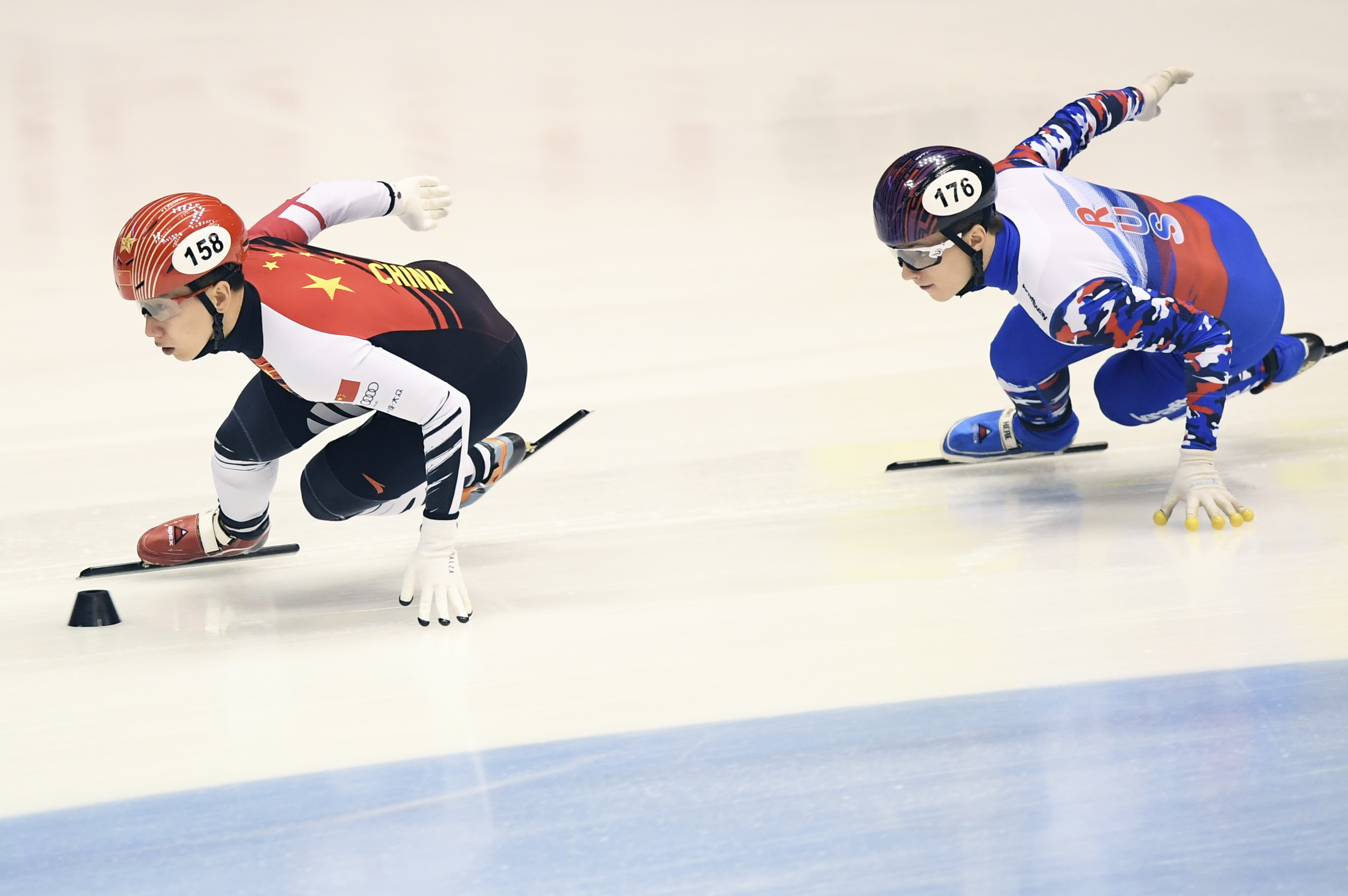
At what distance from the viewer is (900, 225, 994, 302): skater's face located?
335 cm

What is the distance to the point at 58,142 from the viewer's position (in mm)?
8219

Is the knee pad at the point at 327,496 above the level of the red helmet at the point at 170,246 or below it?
below

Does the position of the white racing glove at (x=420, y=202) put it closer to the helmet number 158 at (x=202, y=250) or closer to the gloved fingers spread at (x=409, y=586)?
the helmet number 158 at (x=202, y=250)

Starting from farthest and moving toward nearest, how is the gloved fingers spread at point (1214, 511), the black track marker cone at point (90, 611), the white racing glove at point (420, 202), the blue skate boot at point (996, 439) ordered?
the blue skate boot at point (996, 439)
the white racing glove at point (420, 202)
the gloved fingers spread at point (1214, 511)
the black track marker cone at point (90, 611)

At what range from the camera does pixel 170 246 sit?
281cm

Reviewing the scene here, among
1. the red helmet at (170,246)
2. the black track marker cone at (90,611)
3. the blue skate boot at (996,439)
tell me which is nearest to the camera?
the red helmet at (170,246)

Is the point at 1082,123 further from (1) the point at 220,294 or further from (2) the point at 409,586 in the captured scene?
(1) the point at 220,294

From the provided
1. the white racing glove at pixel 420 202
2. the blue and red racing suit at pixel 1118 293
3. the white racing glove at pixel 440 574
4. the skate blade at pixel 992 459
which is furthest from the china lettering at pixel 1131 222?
the white racing glove at pixel 440 574

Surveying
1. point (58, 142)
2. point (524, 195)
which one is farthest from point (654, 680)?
point (58, 142)

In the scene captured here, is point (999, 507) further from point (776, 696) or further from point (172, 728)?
point (172, 728)

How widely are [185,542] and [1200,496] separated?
2.48 m

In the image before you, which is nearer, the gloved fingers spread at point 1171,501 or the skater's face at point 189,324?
the skater's face at point 189,324

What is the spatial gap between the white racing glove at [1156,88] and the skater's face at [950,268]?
103cm

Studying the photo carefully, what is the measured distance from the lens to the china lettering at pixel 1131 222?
3492 millimetres
